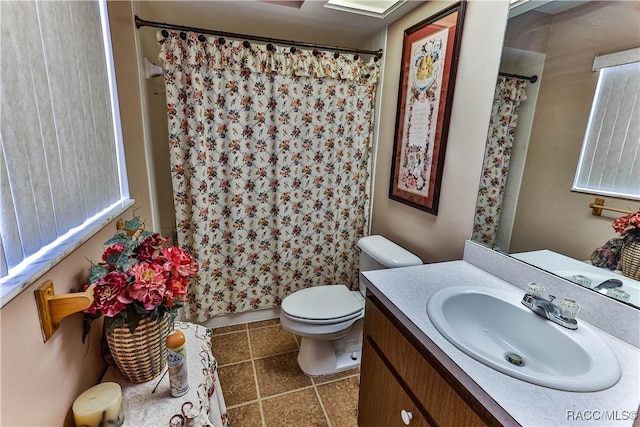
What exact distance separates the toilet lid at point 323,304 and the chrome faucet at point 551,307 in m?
0.94

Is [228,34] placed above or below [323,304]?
above

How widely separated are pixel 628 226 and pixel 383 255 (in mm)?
1013

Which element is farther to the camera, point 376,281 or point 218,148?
point 218,148

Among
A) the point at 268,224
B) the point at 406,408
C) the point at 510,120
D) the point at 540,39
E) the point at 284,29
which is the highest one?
the point at 284,29

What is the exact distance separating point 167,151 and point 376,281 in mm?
1820

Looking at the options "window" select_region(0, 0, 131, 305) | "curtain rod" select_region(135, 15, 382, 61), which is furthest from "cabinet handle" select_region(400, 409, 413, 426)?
"curtain rod" select_region(135, 15, 382, 61)

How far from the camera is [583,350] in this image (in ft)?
2.60

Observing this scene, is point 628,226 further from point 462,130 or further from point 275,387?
point 275,387

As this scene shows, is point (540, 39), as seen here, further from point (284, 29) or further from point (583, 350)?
point (284, 29)

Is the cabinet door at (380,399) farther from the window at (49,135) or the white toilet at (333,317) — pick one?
the window at (49,135)

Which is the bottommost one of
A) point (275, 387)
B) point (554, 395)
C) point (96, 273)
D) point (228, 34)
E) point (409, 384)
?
point (275, 387)

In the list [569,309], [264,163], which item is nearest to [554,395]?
[569,309]

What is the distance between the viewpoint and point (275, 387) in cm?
170

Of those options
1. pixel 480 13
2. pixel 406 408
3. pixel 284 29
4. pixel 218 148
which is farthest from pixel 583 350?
pixel 284 29
